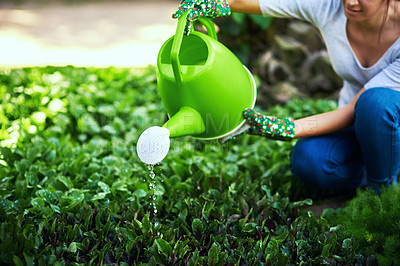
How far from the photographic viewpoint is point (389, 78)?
179cm

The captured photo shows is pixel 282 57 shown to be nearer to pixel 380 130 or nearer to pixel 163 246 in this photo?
pixel 380 130

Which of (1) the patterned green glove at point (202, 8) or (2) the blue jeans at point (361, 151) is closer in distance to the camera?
(1) the patterned green glove at point (202, 8)

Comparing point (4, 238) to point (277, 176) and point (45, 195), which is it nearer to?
point (45, 195)

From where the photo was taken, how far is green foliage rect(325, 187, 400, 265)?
1.55 meters

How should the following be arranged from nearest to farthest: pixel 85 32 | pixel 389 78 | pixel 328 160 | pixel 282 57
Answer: pixel 389 78 → pixel 328 160 → pixel 282 57 → pixel 85 32

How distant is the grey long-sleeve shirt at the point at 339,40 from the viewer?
1.79 m

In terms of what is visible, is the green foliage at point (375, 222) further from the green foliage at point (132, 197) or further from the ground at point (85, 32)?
the ground at point (85, 32)

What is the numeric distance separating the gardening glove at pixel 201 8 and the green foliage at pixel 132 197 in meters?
0.54

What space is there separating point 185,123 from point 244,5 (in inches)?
22.9

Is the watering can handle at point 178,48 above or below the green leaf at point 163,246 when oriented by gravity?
above

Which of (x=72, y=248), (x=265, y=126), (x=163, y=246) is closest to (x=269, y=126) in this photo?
(x=265, y=126)

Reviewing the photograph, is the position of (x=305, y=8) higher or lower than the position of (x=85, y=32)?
higher

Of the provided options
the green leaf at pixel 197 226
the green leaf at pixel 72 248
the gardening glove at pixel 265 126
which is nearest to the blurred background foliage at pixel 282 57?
the gardening glove at pixel 265 126

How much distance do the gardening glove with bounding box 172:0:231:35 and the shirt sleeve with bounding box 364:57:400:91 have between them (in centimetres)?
63
